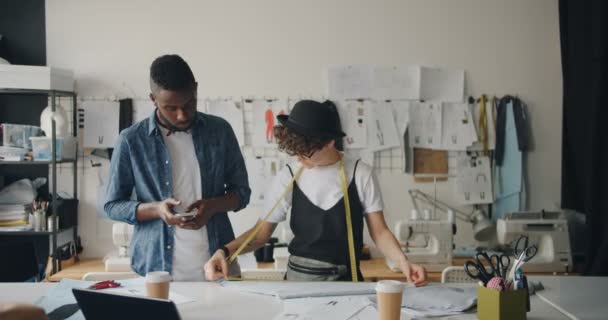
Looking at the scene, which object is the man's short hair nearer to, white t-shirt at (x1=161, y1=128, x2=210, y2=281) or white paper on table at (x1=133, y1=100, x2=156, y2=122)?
white t-shirt at (x1=161, y1=128, x2=210, y2=281)

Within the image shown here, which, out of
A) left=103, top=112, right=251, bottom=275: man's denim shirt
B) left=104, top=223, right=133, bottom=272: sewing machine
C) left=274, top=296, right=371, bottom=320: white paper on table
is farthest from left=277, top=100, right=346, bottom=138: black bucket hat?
left=104, top=223, right=133, bottom=272: sewing machine

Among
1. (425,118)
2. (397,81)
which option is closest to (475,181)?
(425,118)

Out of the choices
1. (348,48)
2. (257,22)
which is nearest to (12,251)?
(257,22)

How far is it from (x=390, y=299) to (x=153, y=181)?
3.66 feet

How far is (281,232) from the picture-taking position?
13.4 ft

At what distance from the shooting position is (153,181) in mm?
2297

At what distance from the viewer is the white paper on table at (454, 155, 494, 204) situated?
414 cm

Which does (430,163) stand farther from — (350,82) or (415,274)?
(415,274)

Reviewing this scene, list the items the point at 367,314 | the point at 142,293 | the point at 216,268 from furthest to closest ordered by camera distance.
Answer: the point at 216,268 < the point at 142,293 < the point at 367,314

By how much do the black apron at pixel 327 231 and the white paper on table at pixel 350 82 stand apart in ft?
6.01

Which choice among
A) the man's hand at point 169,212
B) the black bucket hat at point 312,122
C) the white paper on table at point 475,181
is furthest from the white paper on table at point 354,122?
the man's hand at point 169,212

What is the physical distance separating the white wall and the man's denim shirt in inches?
71.5

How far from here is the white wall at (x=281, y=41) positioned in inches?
162

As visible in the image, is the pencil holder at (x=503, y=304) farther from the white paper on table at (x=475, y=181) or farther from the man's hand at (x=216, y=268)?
the white paper on table at (x=475, y=181)
